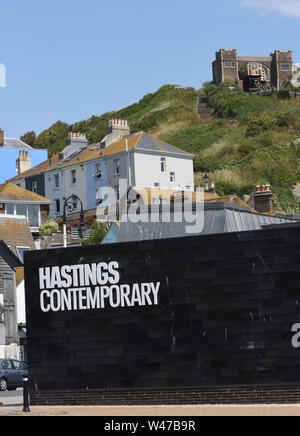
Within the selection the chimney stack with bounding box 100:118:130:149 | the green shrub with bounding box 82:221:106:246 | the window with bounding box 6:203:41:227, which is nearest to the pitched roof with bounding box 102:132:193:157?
the chimney stack with bounding box 100:118:130:149

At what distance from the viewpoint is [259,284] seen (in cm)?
2184

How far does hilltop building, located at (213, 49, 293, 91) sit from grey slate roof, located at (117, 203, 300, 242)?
103 metres

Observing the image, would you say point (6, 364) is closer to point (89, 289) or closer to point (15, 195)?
point (89, 289)

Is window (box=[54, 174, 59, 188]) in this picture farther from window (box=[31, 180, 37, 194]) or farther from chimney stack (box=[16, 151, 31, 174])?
chimney stack (box=[16, 151, 31, 174])

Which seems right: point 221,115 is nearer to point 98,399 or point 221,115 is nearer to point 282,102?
point 282,102

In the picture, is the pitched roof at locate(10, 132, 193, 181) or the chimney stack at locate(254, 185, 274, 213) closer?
the chimney stack at locate(254, 185, 274, 213)

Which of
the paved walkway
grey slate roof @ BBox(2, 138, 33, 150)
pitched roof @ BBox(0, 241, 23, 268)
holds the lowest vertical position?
the paved walkway

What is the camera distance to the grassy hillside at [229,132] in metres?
81.9

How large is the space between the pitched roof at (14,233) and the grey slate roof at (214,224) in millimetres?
26563

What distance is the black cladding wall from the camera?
21.6 m

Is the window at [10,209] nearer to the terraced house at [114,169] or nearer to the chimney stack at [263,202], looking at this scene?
the terraced house at [114,169]

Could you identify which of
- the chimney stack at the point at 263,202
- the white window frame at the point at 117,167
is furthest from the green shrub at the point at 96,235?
the chimney stack at the point at 263,202

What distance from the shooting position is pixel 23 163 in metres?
88.8
